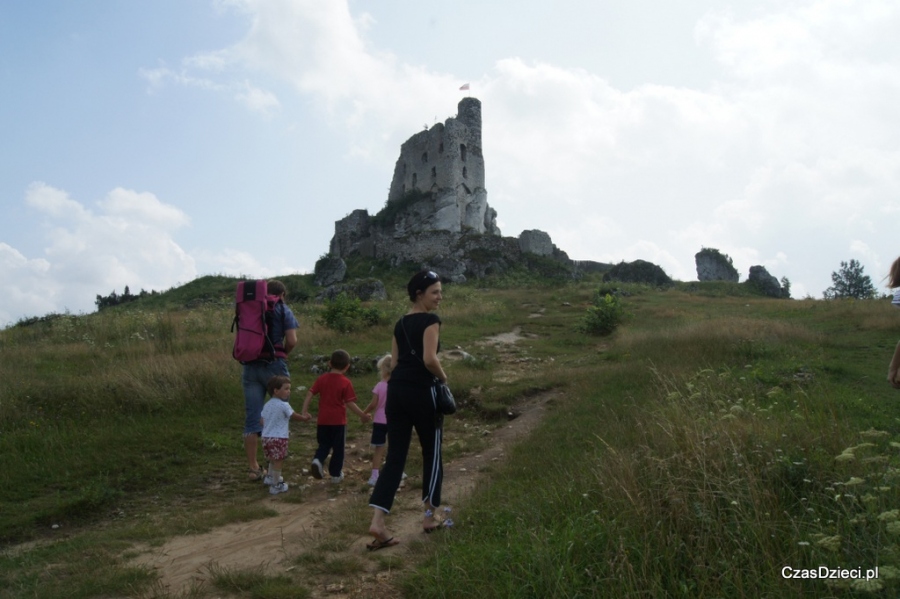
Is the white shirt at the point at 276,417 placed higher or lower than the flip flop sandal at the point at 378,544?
higher

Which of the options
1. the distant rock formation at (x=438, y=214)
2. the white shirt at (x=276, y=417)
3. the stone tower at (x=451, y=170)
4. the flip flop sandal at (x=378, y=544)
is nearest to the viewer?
the flip flop sandal at (x=378, y=544)

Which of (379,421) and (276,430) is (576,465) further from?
(276,430)

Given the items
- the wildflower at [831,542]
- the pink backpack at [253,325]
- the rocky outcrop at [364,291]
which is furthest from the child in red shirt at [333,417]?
the rocky outcrop at [364,291]

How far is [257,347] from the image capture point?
6.46m

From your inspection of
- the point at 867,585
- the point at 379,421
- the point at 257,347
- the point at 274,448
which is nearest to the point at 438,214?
the point at 379,421

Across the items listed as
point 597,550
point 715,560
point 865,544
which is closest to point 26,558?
point 597,550

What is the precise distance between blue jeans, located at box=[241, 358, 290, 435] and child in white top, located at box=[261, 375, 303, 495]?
17 cm

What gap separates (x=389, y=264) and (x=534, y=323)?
71.9ft

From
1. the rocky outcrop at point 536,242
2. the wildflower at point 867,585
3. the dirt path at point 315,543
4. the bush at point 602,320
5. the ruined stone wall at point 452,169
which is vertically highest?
the ruined stone wall at point 452,169

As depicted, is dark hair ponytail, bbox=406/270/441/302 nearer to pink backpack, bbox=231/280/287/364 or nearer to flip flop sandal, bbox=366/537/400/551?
flip flop sandal, bbox=366/537/400/551

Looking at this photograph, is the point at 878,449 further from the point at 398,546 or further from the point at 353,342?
the point at 353,342

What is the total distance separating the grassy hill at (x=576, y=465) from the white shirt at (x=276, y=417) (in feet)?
2.11

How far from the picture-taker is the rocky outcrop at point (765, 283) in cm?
3428

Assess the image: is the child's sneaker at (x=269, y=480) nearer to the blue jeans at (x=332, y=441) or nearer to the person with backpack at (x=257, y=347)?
the person with backpack at (x=257, y=347)
